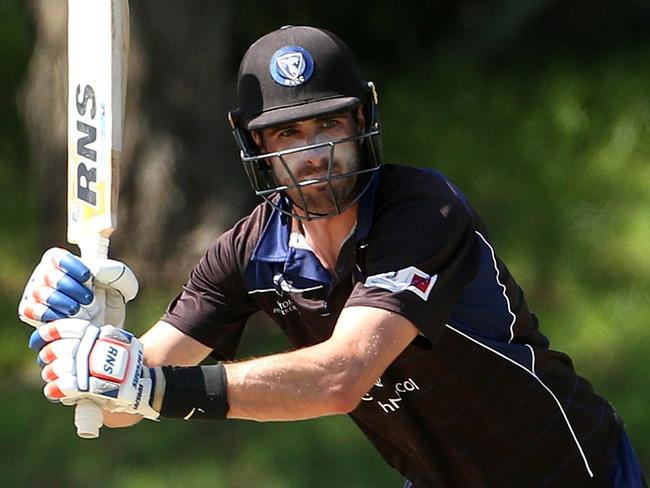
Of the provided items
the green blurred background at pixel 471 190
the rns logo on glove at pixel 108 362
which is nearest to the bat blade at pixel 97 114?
the rns logo on glove at pixel 108 362

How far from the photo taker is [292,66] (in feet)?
10.7

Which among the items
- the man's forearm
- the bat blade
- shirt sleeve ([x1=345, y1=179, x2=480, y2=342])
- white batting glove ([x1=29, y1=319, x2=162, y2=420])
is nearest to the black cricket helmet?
shirt sleeve ([x1=345, y1=179, x2=480, y2=342])

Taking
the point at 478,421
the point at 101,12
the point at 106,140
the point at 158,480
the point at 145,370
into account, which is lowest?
the point at 158,480

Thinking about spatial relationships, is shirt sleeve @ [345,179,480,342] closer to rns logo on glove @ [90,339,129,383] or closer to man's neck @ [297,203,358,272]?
man's neck @ [297,203,358,272]

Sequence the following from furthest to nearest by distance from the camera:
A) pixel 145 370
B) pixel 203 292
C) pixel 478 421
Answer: pixel 203 292 → pixel 478 421 → pixel 145 370

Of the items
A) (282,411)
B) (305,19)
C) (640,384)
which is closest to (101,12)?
(282,411)

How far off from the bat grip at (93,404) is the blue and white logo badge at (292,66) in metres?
0.51

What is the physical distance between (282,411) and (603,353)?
3404mm

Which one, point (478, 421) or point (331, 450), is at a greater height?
point (478, 421)

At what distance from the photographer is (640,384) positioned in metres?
5.95

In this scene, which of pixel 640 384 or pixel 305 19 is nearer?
pixel 640 384

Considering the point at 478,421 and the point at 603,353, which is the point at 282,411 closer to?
the point at 478,421

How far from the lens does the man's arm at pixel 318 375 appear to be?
3.00m

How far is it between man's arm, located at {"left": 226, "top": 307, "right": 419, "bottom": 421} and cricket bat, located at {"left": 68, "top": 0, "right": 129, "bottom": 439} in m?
0.46
